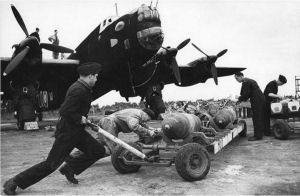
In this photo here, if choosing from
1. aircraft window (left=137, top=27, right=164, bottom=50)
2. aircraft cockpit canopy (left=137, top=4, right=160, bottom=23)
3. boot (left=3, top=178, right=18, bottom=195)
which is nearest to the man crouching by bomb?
boot (left=3, top=178, right=18, bottom=195)

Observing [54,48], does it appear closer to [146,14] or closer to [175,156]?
[146,14]

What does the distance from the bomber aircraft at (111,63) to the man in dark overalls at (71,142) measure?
7.18 m

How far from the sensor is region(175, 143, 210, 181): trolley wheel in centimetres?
485

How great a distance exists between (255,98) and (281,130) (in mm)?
1237

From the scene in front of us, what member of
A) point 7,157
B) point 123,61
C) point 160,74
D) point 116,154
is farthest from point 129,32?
point 116,154

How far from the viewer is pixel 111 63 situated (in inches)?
523

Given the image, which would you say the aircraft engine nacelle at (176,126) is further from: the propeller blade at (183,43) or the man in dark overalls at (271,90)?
the propeller blade at (183,43)

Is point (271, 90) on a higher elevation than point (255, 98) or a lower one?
higher

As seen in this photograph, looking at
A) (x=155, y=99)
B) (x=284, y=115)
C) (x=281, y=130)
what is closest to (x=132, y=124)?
(x=281, y=130)

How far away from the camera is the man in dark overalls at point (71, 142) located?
448cm

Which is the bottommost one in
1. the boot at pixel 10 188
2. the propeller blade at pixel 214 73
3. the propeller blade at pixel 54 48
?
the boot at pixel 10 188

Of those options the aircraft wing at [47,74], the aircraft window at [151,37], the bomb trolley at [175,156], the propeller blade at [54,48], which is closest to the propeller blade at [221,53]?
the aircraft window at [151,37]

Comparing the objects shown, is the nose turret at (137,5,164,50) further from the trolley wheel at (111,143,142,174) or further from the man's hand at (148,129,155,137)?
the trolley wheel at (111,143,142,174)

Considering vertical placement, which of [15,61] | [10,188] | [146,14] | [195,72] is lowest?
[10,188]
